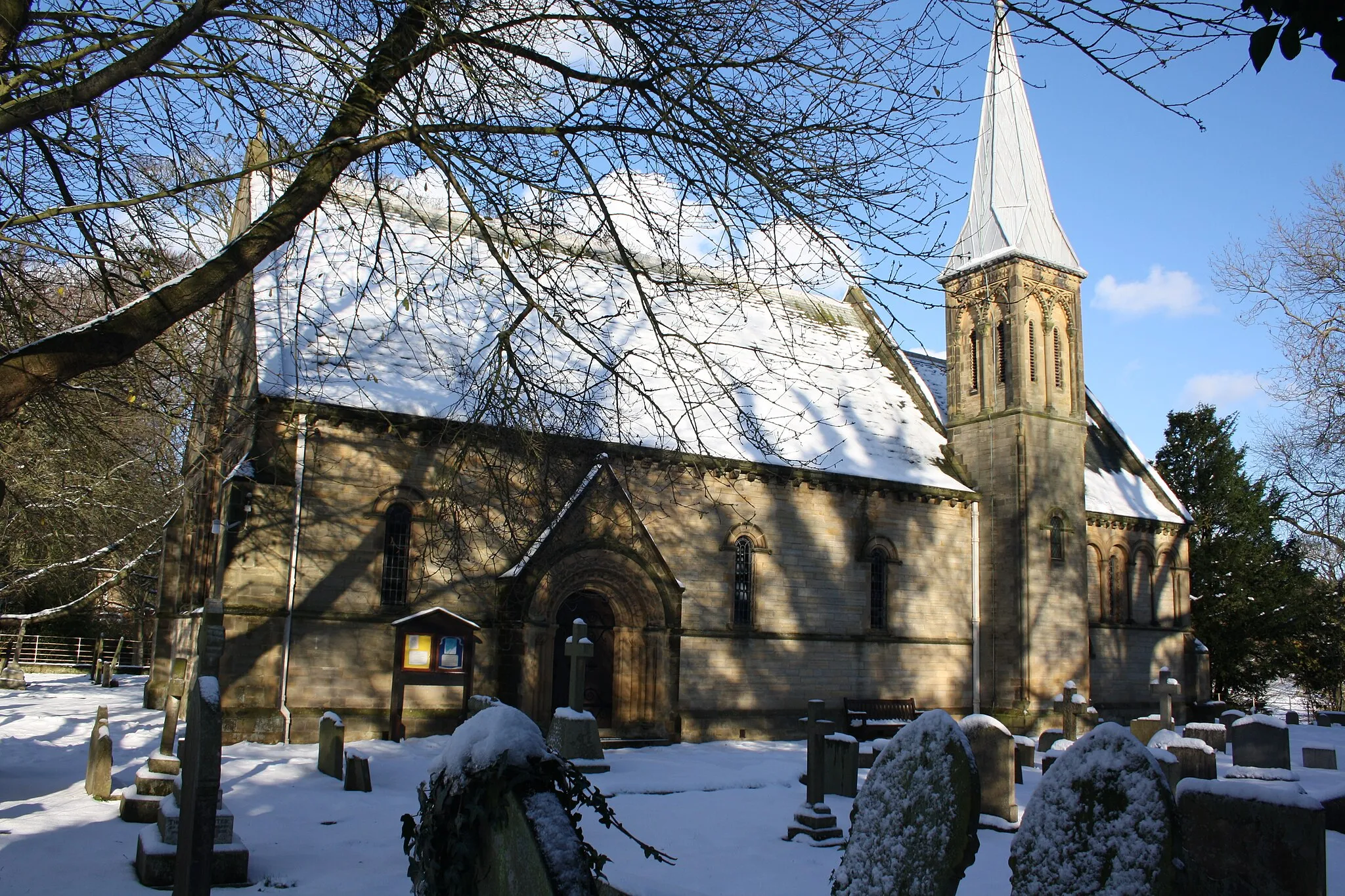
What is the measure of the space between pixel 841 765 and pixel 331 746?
7167 mm

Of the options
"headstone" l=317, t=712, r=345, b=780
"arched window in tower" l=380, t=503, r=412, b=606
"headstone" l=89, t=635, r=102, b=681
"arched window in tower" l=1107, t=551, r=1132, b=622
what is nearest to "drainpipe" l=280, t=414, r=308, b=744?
"arched window in tower" l=380, t=503, r=412, b=606

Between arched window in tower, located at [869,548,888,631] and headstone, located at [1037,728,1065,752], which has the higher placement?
arched window in tower, located at [869,548,888,631]

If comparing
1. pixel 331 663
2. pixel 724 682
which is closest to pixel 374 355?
pixel 331 663

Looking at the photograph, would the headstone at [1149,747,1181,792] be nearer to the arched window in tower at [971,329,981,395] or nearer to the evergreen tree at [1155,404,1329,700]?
the arched window in tower at [971,329,981,395]

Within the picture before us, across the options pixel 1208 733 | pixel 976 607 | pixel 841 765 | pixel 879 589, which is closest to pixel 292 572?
pixel 841 765

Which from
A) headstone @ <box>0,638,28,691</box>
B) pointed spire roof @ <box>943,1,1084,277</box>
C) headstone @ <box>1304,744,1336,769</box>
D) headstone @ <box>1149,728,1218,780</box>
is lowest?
headstone @ <box>1304,744,1336,769</box>

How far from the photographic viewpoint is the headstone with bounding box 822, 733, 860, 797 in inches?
547

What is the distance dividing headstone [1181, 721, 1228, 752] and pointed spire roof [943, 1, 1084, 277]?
41.9ft

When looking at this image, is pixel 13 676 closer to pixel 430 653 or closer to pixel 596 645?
pixel 430 653

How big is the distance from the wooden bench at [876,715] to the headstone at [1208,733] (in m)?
5.48

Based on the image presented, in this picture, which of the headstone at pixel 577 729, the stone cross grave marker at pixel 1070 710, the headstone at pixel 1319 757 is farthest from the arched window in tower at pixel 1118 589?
the headstone at pixel 577 729

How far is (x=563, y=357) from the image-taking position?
67.9ft

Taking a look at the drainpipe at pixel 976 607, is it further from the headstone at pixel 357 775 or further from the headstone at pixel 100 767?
the headstone at pixel 100 767

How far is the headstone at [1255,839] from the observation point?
7031 mm
